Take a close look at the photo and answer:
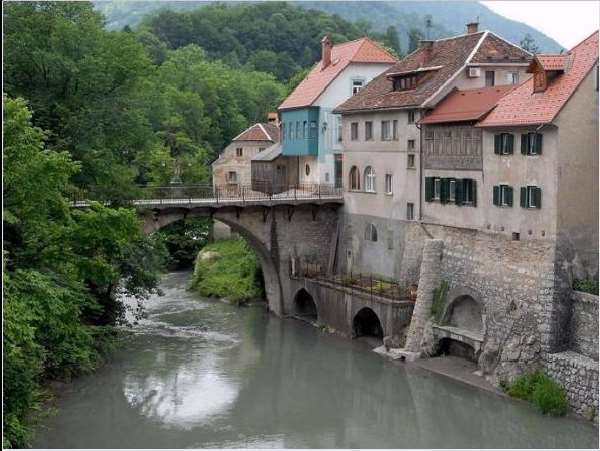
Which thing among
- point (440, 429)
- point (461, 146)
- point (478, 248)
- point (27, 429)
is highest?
point (461, 146)

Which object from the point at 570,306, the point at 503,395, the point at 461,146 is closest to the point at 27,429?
the point at 503,395

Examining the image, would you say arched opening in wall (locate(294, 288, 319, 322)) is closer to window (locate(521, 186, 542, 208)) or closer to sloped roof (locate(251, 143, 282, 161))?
sloped roof (locate(251, 143, 282, 161))

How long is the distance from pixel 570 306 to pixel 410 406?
661 centimetres

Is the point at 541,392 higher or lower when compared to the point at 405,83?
lower

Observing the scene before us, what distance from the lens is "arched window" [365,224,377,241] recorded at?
1784 inches

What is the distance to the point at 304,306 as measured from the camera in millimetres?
48906

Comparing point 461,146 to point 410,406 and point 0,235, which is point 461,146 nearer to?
point 410,406

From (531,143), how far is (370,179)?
1301 centimetres

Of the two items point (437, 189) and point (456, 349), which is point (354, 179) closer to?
point (437, 189)

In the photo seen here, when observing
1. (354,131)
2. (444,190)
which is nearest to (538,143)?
(444,190)

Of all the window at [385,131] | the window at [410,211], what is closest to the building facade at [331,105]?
the window at [385,131]

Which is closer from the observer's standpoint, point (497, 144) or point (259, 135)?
point (497, 144)

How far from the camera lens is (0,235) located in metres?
23.7

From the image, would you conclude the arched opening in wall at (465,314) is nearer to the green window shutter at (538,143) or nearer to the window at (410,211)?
the window at (410,211)
